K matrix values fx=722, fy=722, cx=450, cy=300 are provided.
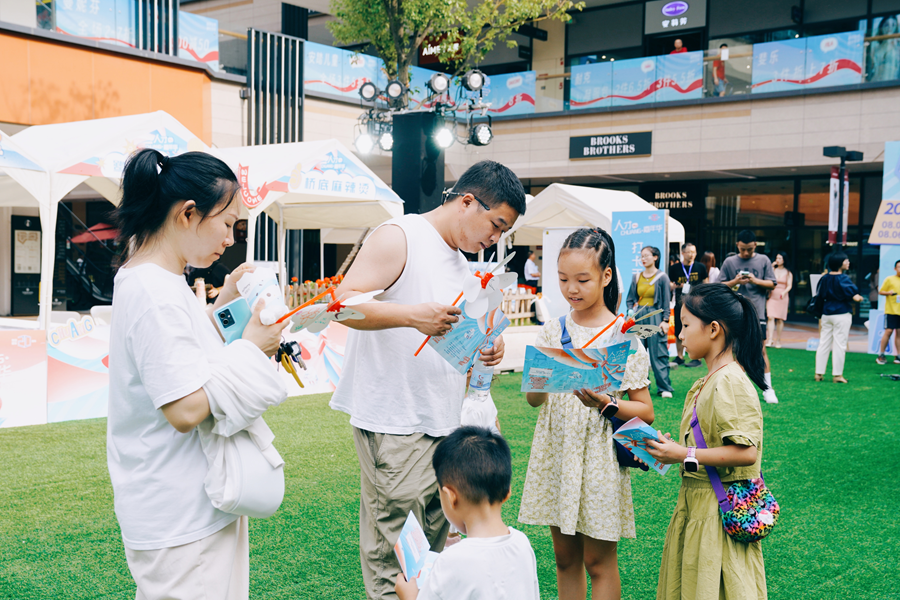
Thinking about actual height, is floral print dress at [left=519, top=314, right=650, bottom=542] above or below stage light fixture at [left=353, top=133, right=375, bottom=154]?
below

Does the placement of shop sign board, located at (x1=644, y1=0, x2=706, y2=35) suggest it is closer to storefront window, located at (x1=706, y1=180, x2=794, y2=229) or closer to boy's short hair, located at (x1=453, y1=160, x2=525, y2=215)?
storefront window, located at (x1=706, y1=180, x2=794, y2=229)

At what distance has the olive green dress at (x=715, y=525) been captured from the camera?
2197 mm

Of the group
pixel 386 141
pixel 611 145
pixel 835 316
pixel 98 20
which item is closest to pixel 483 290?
pixel 835 316

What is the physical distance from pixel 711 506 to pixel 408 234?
4.17ft

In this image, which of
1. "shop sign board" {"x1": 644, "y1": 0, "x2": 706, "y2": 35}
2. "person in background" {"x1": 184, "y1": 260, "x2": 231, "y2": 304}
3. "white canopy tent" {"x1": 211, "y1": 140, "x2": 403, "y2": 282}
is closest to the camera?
"white canopy tent" {"x1": 211, "y1": 140, "x2": 403, "y2": 282}

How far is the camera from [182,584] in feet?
5.11

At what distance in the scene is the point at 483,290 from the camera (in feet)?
6.28

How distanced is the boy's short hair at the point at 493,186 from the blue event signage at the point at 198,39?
13.5 m

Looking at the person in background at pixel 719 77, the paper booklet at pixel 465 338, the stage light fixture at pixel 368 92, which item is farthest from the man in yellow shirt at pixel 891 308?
the paper booklet at pixel 465 338

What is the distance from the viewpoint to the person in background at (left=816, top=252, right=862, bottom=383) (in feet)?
29.4

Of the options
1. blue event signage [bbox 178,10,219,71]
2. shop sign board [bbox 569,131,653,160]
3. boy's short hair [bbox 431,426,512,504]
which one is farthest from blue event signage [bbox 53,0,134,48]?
boy's short hair [bbox 431,426,512,504]

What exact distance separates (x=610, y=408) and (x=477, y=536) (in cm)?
84

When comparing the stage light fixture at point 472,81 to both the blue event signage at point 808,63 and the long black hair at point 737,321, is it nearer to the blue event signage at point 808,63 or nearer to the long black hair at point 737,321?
the blue event signage at point 808,63

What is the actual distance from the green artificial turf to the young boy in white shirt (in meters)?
1.70
